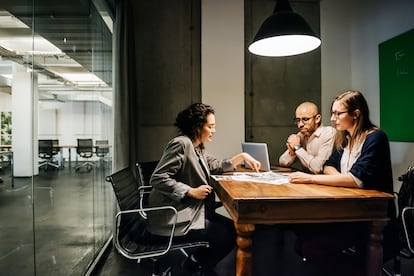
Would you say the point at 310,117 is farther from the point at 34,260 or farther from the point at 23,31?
the point at 34,260

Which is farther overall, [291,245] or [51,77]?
[291,245]

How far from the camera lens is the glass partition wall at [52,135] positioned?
191 centimetres

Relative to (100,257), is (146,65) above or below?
above

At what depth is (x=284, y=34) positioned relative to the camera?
2143 millimetres

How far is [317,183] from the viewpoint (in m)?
1.95

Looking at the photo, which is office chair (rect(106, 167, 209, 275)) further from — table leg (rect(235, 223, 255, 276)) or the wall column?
the wall column

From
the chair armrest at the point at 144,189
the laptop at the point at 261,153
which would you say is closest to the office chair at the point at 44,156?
the chair armrest at the point at 144,189

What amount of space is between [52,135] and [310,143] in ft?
8.61

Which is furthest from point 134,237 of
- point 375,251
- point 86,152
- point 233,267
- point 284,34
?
point 86,152

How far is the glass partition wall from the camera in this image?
75.1 inches

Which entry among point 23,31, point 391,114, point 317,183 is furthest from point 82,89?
point 391,114

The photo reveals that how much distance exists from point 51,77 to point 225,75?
77.3 inches

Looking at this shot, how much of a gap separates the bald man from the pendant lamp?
63 centimetres

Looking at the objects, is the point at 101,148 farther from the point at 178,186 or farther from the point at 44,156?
the point at 178,186
